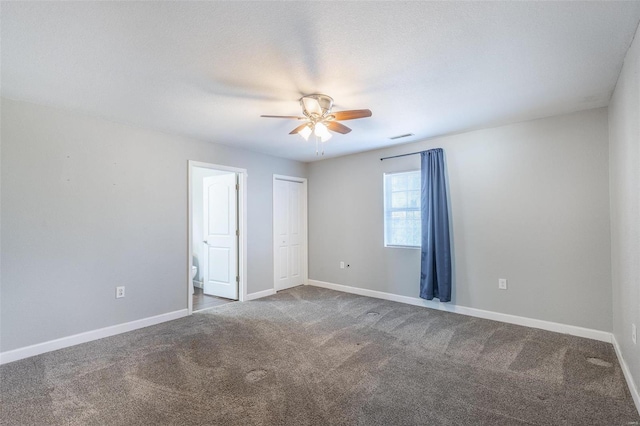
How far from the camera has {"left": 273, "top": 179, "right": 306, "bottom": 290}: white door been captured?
529cm

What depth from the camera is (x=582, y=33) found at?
183 cm

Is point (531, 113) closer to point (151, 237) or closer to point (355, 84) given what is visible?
point (355, 84)

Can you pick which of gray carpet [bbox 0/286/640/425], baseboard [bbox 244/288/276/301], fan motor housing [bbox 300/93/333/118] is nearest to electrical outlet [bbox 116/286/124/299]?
gray carpet [bbox 0/286/640/425]

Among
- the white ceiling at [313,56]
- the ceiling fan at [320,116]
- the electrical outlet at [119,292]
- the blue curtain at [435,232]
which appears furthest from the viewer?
the blue curtain at [435,232]

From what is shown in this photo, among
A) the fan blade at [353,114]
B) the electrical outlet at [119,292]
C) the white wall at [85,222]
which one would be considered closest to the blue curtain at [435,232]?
the fan blade at [353,114]

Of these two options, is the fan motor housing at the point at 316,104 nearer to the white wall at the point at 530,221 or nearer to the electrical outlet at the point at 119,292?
the white wall at the point at 530,221

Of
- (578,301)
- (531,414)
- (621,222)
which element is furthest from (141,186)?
(578,301)

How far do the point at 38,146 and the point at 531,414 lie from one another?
186 inches

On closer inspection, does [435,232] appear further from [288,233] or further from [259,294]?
[259,294]

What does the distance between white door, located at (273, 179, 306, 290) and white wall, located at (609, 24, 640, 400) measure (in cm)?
435

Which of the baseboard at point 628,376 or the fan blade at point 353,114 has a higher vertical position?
A: the fan blade at point 353,114

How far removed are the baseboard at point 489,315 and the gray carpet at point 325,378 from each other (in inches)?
4.8

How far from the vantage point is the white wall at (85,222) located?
8.98 feet

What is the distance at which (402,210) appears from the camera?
4.55 m
